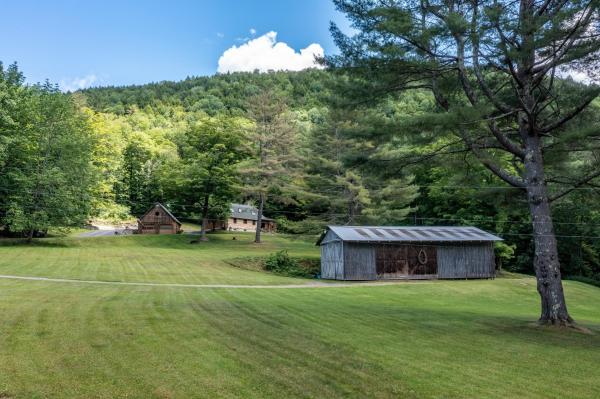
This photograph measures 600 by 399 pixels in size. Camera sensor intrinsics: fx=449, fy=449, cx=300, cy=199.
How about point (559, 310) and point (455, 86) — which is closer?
point (559, 310)

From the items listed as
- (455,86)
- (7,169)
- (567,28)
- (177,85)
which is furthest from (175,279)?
(177,85)

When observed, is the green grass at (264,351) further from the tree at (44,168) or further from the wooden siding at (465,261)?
the tree at (44,168)

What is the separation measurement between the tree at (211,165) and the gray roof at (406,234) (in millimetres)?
15265

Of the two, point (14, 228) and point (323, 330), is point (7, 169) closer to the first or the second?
point (14, 228)

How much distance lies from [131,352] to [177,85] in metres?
121

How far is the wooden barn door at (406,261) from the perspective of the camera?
31219 millimetres

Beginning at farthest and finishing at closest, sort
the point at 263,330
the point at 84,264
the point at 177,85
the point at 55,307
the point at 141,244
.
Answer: the point at 177,85 → the point at 141,244 → the point at 84,264 → the point at 55,307 → the point at 263,330

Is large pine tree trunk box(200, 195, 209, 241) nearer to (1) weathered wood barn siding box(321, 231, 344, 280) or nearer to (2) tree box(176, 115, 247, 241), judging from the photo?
(2) tree box(176, 115, 247, 241)

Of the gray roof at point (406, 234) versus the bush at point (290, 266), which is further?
the bush at point (290, 266)

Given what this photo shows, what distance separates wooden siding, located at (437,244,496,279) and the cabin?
3442cm

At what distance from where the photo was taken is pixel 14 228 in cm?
3566

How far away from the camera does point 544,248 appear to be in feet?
38.5

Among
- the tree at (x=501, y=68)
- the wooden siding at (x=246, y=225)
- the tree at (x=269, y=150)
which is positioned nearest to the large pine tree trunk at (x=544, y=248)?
the tree at (x=501, y=68)

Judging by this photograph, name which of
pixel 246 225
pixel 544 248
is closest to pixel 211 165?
pixel 246 225
